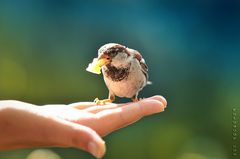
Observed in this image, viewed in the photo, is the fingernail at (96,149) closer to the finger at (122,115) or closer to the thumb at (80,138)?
the thumb at (80,138)

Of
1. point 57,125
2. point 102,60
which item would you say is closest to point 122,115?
point 57,125

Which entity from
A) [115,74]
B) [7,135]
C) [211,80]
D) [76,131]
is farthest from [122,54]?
[211,80]

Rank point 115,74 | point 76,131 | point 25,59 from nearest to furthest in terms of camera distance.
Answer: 1. point 76,131
2. point 115,74
3. point 25,59

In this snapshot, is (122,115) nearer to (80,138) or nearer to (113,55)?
(80,138)

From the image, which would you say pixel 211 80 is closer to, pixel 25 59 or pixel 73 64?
pixel 73 64

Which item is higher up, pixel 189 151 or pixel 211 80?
pixel 211 80

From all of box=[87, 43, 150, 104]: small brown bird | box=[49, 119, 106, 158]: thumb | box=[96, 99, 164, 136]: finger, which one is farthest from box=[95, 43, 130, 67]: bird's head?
box=[49, 119, 106, 158]: thumb
